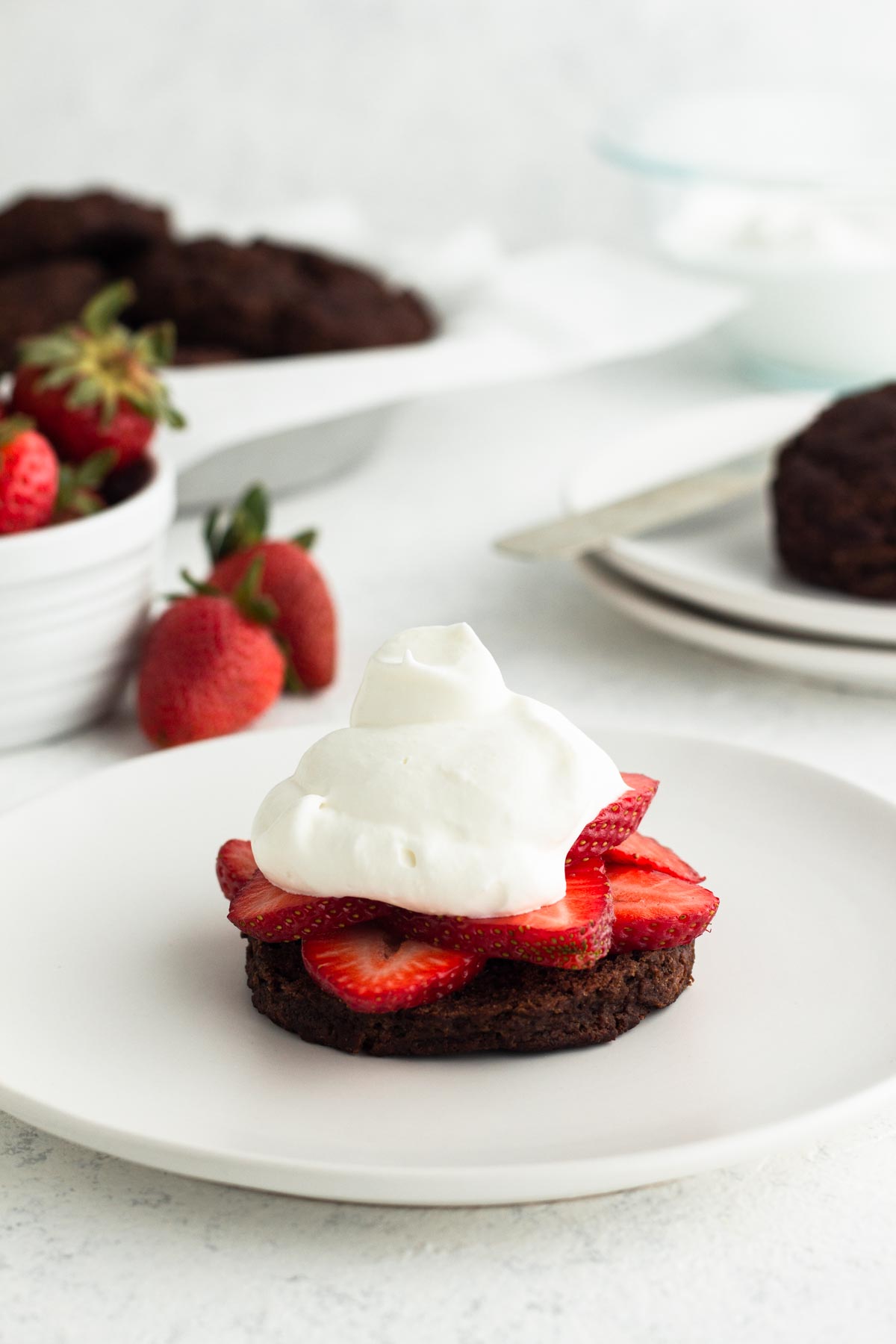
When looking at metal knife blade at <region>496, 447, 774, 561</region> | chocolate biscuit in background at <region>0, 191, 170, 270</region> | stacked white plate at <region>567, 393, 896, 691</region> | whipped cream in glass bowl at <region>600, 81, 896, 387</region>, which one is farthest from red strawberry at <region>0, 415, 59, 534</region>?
whipped cream in glass bowl at <region>600, 81, 896, 387</region>

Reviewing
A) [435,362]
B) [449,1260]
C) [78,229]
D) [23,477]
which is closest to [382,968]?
[449,1260]

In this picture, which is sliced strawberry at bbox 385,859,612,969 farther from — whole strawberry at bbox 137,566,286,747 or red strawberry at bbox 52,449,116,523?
red strawberry at bbox 52,449,116,523

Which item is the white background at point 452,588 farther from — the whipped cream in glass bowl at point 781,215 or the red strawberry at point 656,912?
the whipped cream in glass bowl at point 781,215

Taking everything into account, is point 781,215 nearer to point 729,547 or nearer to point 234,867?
point 729,547

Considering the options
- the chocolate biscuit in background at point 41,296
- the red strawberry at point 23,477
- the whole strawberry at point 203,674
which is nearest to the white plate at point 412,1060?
the whole strawberry at point 203,674

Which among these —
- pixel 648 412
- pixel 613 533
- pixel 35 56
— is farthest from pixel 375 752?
pixel 35 56
